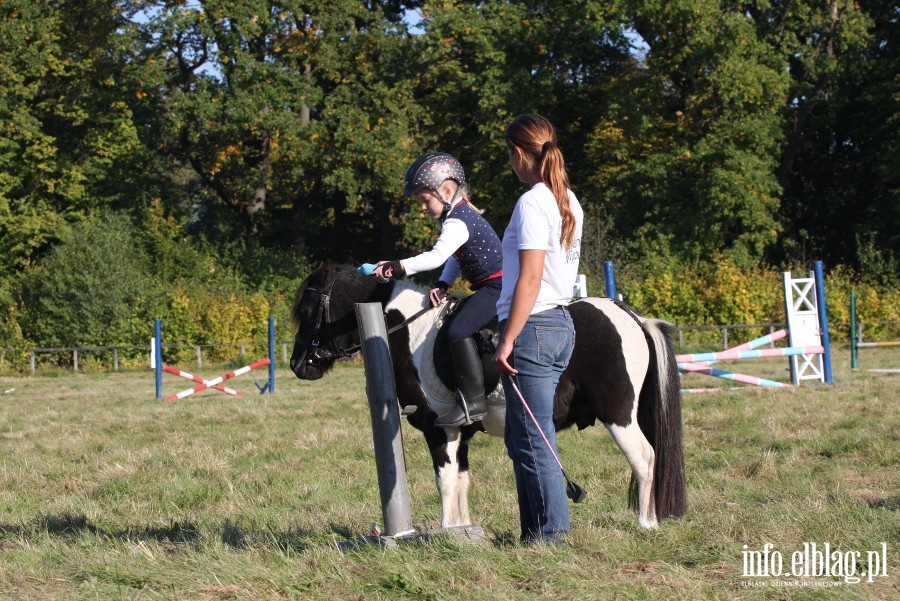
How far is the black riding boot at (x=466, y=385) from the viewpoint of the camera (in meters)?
5.14

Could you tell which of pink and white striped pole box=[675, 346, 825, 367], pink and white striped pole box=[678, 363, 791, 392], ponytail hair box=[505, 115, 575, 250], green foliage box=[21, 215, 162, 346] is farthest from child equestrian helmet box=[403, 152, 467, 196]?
green foliage box=[21, 215, 162, 346]

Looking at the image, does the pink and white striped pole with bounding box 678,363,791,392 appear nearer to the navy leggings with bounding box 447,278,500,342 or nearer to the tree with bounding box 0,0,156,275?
the navy leggings with bounding box 447,278,500,342

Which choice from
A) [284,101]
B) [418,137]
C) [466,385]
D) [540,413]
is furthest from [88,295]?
[540,413]

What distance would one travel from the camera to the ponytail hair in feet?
14.2

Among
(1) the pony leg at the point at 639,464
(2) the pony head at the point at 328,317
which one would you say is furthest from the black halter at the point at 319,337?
(1) the pony leg at the point at 639,464

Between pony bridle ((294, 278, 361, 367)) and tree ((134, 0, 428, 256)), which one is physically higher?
tree ((134, 0, 428, 256))

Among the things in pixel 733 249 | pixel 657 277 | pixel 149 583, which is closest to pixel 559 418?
pixel 149 583

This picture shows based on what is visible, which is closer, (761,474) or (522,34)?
(761,474)

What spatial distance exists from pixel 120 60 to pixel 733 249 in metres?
22.7

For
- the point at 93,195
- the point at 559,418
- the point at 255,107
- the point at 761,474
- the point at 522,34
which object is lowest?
the point at 761,474

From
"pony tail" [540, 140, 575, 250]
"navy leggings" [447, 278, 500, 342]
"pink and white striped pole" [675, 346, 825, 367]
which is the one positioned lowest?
"pink and white striped pole" [675, 346, 825, 367]

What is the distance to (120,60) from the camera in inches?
1410

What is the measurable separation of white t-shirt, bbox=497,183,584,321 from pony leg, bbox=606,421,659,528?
1128 mm

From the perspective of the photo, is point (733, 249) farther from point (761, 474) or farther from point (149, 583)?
point (149, 583)
